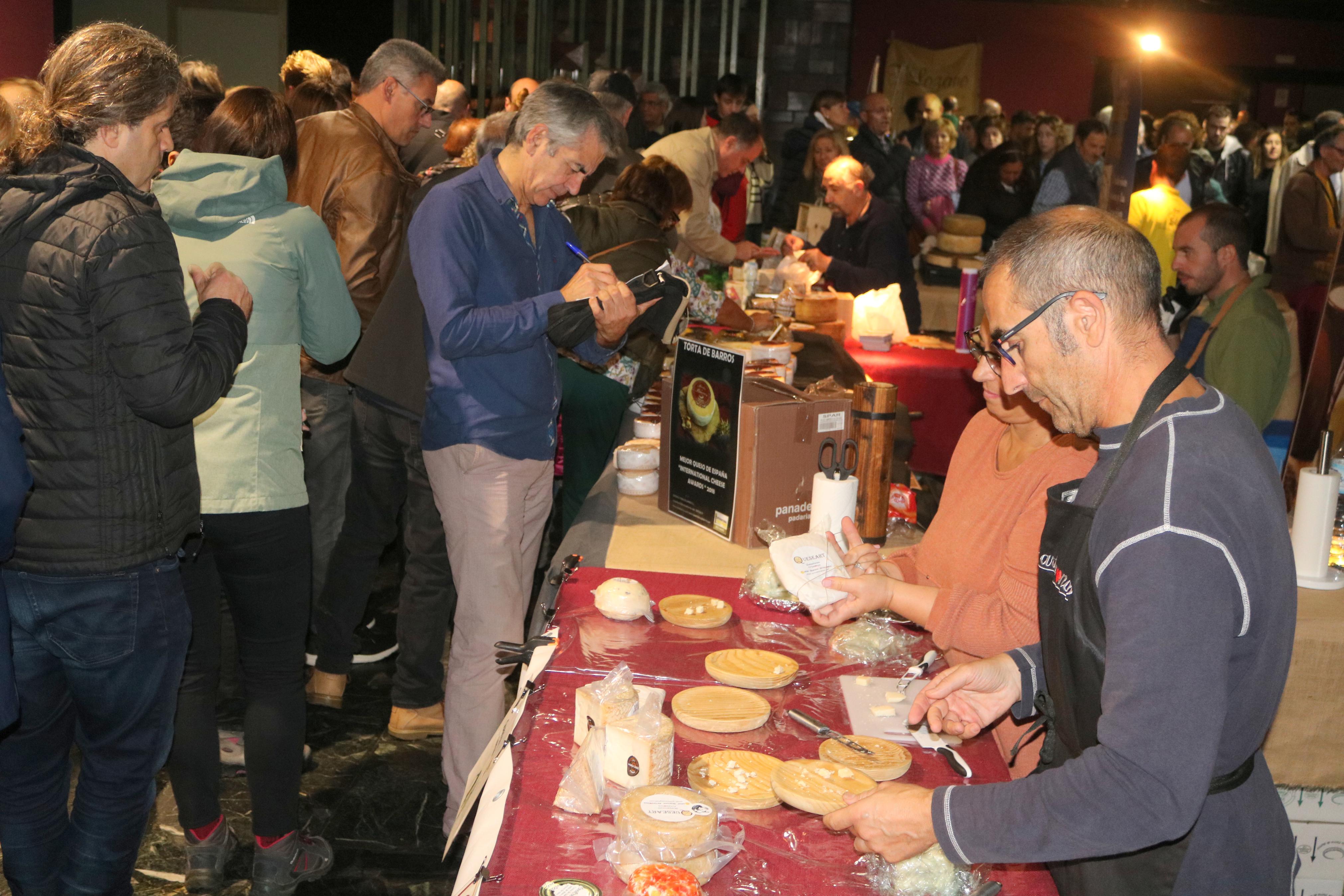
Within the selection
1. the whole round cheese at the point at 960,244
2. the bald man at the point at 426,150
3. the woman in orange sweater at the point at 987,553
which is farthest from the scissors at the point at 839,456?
the whole round cheese at the point at 960,244

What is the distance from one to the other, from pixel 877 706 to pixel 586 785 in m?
0.53

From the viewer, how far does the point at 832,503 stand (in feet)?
7.24

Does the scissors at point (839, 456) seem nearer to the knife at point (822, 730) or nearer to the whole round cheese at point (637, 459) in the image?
the whole round cheese at point (637, 459)

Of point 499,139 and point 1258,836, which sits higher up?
point 499,139

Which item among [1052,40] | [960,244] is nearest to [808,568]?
[960,244]

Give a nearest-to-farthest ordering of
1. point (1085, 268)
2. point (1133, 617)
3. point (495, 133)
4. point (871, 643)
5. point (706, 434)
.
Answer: point (1133, 617) → point (1085, 268) → point (871, 643) → point (706, 434) → point (495, 133)

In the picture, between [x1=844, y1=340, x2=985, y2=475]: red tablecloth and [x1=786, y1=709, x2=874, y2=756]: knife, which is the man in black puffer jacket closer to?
[x1=786, y1=709, x2=874, y2=756]: knife

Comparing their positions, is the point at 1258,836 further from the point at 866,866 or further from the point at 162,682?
the point at 162,682

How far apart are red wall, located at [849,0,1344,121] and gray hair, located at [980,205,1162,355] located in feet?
42.9

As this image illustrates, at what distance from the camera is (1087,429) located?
4.35ft

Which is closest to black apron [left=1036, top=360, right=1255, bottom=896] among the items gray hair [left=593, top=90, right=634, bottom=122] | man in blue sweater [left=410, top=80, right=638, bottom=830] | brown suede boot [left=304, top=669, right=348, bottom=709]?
man in blue sweater [left=410, top=80, right=638, bottom=830]

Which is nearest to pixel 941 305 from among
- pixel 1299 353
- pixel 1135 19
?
pixel 1299 353

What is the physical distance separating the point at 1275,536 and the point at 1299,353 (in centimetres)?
450

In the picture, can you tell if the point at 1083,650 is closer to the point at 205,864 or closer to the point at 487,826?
the point at 487,826
